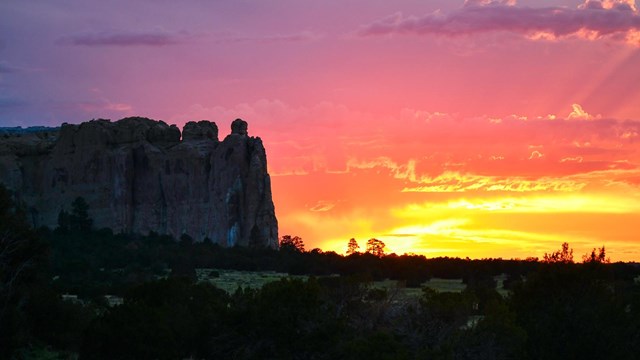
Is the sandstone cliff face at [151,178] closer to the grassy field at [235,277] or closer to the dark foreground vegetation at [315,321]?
the grassy field at [235,277]

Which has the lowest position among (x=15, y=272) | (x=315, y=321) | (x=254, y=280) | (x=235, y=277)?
(x=315, y=321)

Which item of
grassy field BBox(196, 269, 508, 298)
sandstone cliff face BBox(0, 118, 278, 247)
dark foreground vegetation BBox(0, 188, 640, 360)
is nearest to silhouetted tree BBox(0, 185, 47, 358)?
dark foreground vegetation BBox(0, 188, 640, 360)

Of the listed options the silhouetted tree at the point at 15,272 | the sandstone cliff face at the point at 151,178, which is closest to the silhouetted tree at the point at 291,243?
the sandstone cliff face at the point at 151,178

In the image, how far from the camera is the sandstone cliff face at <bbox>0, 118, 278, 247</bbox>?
117750 mm

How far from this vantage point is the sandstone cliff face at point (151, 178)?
4636 inches

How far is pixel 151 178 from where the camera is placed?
123m

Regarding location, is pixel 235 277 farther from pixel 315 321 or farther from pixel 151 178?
pixel 315 321

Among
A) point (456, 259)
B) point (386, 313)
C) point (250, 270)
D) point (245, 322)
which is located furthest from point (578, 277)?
point (456, 259)

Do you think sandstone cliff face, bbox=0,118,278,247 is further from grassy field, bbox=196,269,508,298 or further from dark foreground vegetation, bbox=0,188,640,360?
dark foreground vegetation, bbox=0,188,640,360

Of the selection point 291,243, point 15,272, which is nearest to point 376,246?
point 291,243

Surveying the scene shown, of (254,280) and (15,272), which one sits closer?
(15,272)

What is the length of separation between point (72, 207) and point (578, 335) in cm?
8850

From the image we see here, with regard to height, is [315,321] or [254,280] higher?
[254,280]

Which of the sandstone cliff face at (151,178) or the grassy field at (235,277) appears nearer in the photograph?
the grassy field at (235,277)
